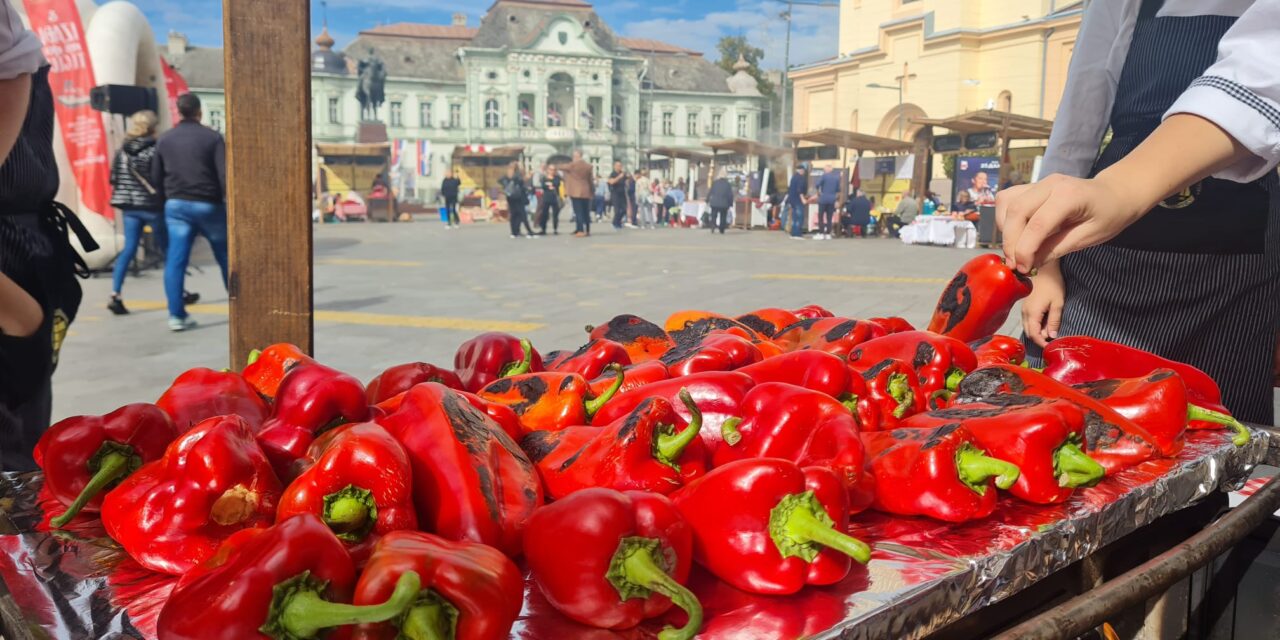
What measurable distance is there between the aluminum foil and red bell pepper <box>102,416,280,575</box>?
4 cm

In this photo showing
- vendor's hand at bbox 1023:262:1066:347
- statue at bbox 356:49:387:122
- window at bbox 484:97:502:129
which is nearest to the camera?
vendor's hand at bbox 1023:262:1066:347

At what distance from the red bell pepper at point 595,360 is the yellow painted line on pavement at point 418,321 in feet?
17.8

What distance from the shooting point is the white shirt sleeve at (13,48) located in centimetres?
201

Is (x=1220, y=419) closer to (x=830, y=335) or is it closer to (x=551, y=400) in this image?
(x=830, y=335)

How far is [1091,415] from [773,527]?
2.81 ft

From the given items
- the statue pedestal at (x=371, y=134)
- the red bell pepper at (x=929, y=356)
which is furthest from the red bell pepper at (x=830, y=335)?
the statue pedestal at (x=371, y=134)

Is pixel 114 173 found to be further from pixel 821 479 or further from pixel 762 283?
pixel 821 479

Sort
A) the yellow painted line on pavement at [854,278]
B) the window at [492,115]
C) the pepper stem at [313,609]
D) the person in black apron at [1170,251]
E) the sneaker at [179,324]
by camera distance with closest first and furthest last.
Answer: the pepper stem at [313,609], the person in black apron at [1170,251], the sneaker at [179,324], the yellow painted line on pavement at [854,278], the window at [492,115]

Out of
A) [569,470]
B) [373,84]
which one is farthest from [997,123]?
[373,84]

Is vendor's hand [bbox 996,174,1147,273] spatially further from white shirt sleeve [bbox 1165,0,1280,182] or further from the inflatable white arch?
the inflatable white arch

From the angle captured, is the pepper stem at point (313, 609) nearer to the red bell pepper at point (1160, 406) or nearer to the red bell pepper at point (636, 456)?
the red bell pepper at point (636, 456)

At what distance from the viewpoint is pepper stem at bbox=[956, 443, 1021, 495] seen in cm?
139

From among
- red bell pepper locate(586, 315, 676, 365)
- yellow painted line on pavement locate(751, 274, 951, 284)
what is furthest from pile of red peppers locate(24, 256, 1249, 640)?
yellow painted line on pavement locate(751, 274, 951, 284)

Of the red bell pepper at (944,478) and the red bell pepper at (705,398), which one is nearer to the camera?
the red bell pepper at (944,478)
